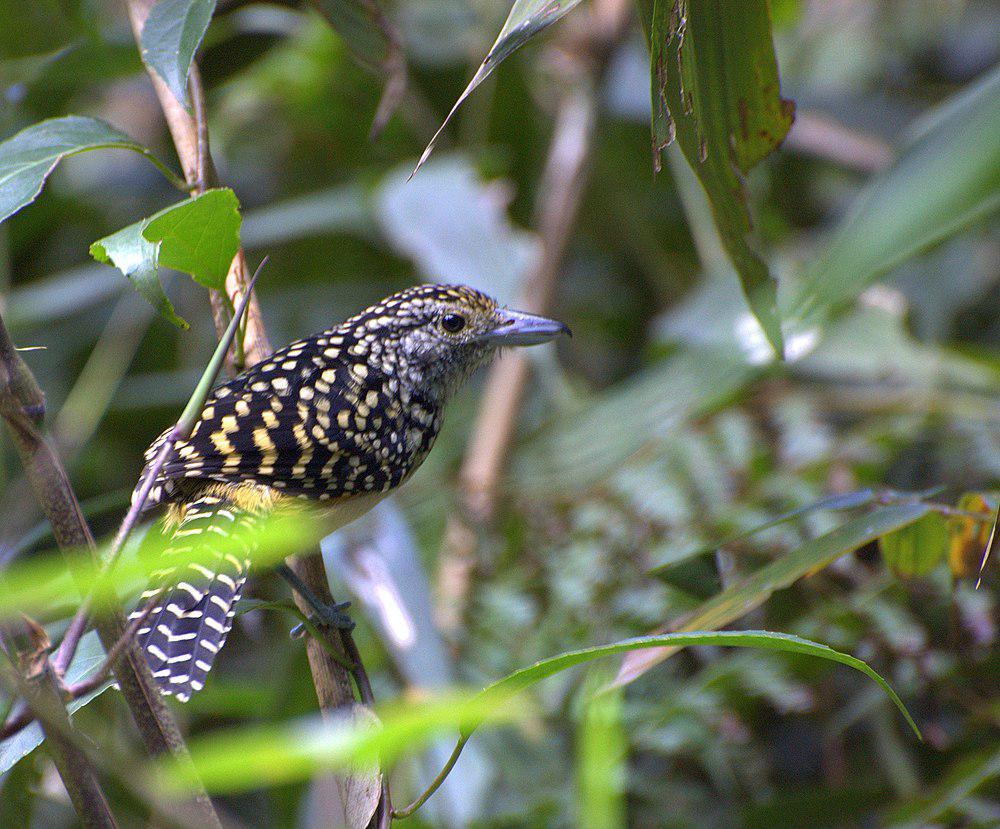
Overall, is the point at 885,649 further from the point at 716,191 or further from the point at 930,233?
the point at 716,191

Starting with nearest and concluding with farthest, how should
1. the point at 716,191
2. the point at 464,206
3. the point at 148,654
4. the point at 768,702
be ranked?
1. the point at 716,191
2. the point at 148,654
3. the point at 768,702
4. the point at 464,206

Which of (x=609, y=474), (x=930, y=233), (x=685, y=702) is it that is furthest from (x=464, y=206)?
(x=930, y=233)

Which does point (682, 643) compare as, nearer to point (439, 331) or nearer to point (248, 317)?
point (248, 317)

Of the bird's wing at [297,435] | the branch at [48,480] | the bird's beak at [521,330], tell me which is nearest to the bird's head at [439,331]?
the bird's beak at [521,330]

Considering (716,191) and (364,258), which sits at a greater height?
(716,191)

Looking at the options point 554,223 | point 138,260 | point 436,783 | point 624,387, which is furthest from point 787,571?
point 554,223

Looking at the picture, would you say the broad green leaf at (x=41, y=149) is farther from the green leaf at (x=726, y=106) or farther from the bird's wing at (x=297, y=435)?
the green leaf at (x=726, y=106)

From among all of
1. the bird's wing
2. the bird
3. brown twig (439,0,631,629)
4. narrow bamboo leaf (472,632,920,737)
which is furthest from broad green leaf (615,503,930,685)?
brown twig (439,0,631,629)
